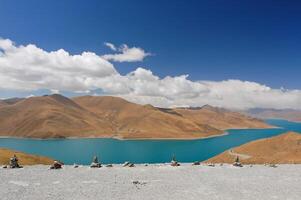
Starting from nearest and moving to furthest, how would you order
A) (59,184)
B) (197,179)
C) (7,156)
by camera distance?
(59,184), (197,179), (7,156)

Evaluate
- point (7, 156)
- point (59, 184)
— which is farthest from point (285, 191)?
point (7, 156)

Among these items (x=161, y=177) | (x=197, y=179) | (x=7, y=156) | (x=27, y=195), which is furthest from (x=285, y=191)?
(x=7, y=156)

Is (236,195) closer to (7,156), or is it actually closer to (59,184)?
(59,184)

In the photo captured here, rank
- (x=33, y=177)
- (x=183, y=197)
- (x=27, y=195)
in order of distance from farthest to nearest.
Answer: (x=33, y=177)
(x=183, y=197)
(x=27, y=195)

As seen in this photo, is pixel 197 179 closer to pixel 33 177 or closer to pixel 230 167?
pixel 230 167

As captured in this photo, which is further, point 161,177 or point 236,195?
point 161,177

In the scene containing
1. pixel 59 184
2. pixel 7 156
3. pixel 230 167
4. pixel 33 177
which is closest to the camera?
pixel 59 184
